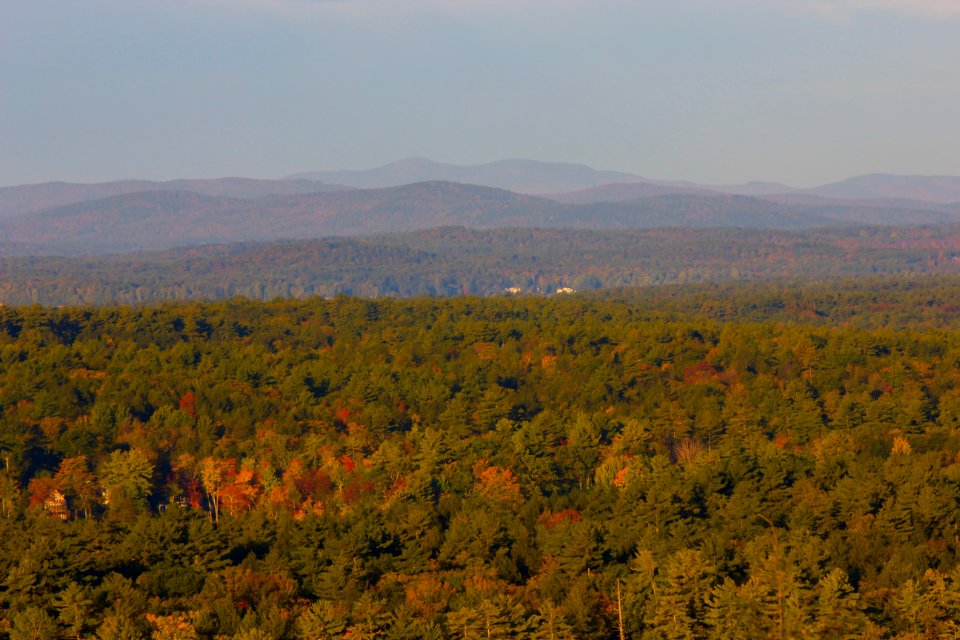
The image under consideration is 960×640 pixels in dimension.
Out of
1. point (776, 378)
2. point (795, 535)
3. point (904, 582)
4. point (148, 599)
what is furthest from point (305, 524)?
point (776, 378)

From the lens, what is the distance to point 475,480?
8794 centimetres

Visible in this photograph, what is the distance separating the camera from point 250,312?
179 meters

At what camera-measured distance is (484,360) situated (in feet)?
454

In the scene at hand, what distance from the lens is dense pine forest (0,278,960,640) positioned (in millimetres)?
55344

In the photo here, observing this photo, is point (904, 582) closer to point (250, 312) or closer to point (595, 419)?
point (595, 419)

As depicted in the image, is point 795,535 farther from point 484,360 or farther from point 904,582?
point 484,360

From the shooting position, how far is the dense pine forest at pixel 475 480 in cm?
5534

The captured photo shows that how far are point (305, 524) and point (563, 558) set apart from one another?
42.8 feet

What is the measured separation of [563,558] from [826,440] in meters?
35.5

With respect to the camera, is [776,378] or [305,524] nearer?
[305,524]

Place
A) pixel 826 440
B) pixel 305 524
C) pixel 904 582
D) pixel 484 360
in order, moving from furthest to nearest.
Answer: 1. pixel 484 360
2. pixel 826 440
3. pixel 305 524
4. pixel 904 582

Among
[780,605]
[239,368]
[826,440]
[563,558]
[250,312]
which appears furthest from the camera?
[250,312]

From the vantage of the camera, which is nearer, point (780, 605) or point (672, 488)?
point (780, 605)

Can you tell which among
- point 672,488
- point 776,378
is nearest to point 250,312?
point 776,378
